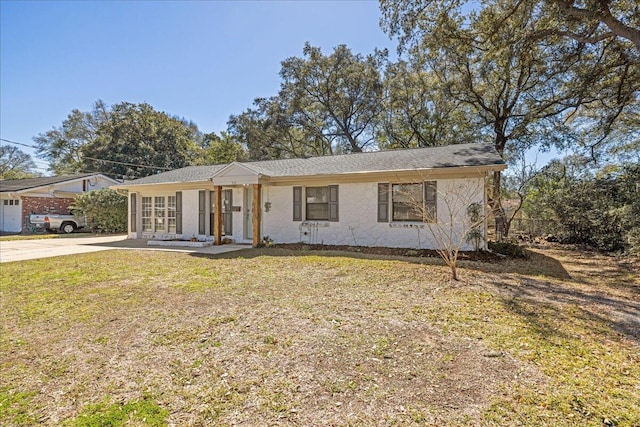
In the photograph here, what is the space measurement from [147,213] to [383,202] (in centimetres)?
1069

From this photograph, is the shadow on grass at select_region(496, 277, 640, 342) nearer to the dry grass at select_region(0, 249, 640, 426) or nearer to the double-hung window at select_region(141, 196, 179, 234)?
the dry grass at select_region(0, 249, 640, 426)

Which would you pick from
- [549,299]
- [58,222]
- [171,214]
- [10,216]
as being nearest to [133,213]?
[171,214]

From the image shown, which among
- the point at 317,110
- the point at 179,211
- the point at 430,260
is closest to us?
the point at 430,260

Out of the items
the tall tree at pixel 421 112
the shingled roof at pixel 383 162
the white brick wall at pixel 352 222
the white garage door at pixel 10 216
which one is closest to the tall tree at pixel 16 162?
the white garage door at pixel 10 216

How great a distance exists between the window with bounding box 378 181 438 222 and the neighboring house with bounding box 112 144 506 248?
0.03 metres

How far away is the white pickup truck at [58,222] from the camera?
17.5m

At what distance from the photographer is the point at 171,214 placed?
14203 millimetres

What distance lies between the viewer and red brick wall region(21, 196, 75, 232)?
1900 centimetres

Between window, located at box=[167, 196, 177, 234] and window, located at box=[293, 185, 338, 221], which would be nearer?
window, located at box=[293, 185, 338, 221]

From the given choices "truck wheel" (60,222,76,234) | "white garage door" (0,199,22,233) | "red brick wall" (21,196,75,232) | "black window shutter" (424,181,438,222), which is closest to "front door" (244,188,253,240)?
"black window shutter" (424,181,438,222)

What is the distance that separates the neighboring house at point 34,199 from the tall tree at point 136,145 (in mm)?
9021

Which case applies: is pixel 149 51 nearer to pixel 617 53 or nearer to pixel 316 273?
pixel 316 273

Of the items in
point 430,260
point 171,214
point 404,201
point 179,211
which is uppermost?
point 404,201

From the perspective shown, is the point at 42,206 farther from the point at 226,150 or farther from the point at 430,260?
the point at 430,260
